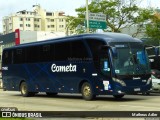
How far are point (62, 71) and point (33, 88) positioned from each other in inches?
155

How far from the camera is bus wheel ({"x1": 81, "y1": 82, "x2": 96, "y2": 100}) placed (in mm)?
20981

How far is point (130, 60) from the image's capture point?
2014cm

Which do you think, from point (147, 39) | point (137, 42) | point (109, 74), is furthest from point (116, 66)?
point (147, 39)

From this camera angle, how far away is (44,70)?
2489cm

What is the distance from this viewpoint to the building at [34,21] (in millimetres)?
148475

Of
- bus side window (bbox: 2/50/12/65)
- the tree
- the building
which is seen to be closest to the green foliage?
the tree

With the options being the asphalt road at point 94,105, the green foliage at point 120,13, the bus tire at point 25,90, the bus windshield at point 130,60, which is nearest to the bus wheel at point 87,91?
the asphalt road at point 94,105

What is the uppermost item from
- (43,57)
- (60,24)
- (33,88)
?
(60,24)

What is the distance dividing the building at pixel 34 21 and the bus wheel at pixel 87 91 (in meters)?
126

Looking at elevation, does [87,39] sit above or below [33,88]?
above

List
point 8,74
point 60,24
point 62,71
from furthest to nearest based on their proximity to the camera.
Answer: point 60,24 → point 8,74 → point 62,71

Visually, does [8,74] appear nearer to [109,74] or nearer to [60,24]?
[109,74]

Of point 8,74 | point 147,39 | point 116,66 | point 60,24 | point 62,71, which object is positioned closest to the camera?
point 116,66

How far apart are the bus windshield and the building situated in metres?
127
